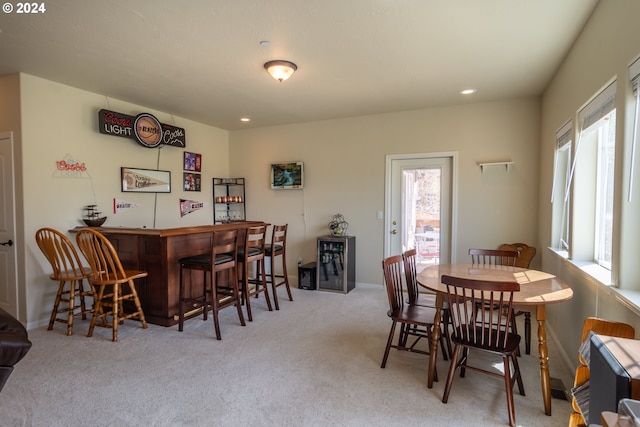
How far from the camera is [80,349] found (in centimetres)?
298

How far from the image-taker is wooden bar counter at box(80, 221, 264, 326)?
134 inches

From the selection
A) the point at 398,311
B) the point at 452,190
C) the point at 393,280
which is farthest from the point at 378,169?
the point at 398,311

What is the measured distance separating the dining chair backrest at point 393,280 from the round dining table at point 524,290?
0.69ft

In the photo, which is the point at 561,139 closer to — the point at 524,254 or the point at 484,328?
the point at 524,254

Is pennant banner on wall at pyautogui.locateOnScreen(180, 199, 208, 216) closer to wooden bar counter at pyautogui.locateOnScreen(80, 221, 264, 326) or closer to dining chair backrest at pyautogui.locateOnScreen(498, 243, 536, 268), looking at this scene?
wooden bar counter at pyautogui.locateOnScreen(80, 221, 264, 326)

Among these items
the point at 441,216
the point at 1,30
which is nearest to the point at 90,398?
the point at 1,30

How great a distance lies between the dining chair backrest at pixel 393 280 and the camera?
2566 mm

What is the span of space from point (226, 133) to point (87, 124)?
2393mm

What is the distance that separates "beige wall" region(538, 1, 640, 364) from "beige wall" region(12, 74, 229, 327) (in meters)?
4.84

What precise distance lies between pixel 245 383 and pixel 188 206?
11.5 ft

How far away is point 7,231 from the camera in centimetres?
357

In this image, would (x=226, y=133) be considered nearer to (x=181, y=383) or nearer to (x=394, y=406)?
(x=181, y=383)

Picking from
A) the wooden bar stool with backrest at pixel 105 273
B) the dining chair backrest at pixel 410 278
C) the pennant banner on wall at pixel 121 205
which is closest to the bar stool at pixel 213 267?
the wooden bar stool with backrest at pixel 105 273

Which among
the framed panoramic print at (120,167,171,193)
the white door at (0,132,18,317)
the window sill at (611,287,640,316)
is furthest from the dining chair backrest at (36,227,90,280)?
the window sill at (611,287,640,316)
